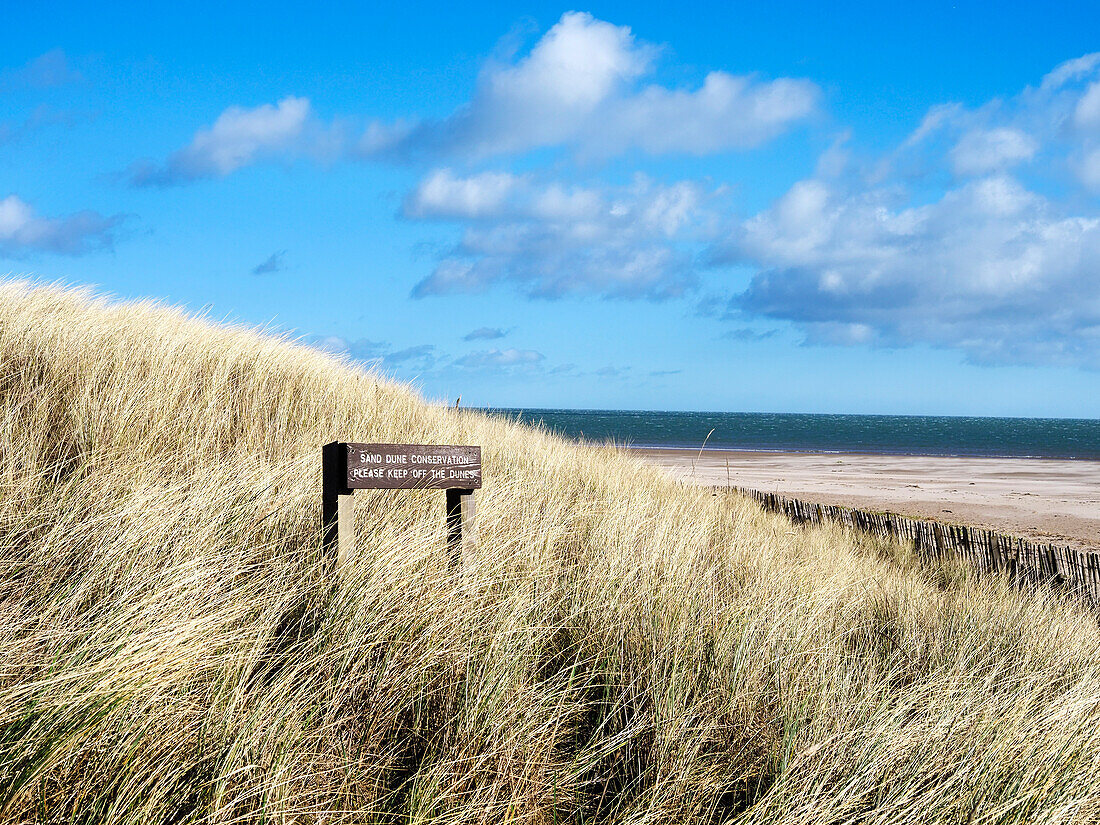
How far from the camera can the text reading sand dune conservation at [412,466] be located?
361 cm

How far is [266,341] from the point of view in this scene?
8.27m

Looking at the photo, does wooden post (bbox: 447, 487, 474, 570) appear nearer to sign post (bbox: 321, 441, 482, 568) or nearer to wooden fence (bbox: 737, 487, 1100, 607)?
sign post (bbox: 321, 441, 482, 568)

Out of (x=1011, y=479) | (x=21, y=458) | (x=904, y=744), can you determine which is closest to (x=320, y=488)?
(x=21, y=458)

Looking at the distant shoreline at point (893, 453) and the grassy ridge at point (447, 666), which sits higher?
the grassy ridge at point (447, 666)

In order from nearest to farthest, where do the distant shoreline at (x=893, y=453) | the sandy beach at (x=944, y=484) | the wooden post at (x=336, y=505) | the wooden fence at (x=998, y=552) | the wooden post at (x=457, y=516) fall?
the wooden post at (x=336, y=505) < the wooden post at (x=457, y=516) < the wooden fence at (x=998, y=552) < the sandy beach at (x=944, y=484) < the distant shoreline at (x=893, y=453)

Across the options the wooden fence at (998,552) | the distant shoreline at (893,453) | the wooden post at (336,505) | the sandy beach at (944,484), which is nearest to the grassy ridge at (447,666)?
the wooden post at (336,505)

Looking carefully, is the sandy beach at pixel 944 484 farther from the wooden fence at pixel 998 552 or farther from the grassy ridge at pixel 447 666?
the grassy ridge at pixel 447 666

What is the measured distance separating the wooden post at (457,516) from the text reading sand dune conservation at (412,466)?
7 centimetres

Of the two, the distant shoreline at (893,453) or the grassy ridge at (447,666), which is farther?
the distant shoreline at (893,453)

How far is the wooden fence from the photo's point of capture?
21.0ft

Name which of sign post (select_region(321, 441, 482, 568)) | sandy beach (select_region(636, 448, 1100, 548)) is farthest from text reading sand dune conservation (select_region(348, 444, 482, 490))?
sandy beach (select_region(636, 448, 1100, 548))

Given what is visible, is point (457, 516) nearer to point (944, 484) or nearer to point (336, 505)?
point (336, 505)

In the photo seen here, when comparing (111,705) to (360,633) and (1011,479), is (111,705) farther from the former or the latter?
(1011,479)

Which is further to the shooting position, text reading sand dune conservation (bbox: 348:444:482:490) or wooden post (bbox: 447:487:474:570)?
wooden post (bbox: 447:487:474:570)
